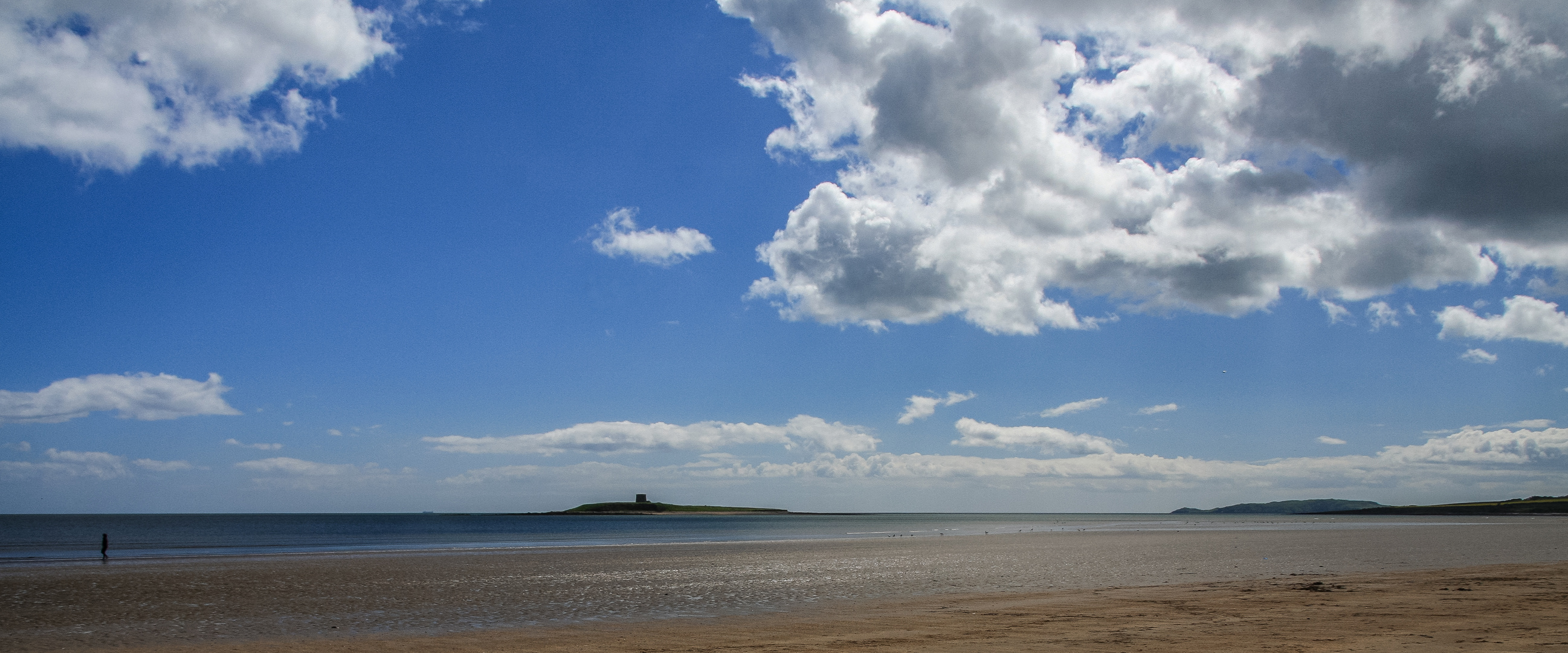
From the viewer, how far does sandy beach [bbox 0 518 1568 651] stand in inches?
575

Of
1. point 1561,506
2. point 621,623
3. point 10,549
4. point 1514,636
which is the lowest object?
point 1561,506

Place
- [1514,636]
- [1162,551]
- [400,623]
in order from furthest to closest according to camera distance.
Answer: [1162,551] < [400,623] < [1514,636]

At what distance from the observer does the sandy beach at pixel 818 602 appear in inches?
575

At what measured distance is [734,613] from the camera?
66.9 feet

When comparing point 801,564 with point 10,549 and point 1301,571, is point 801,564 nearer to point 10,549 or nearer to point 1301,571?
point 1301,571

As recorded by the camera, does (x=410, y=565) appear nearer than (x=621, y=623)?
No

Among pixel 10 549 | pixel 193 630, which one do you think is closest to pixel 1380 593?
Result: pixel 193 630

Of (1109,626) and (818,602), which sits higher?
(1109,626)

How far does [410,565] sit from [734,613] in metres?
25.5

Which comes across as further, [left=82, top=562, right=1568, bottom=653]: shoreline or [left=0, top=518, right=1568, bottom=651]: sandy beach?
[left=0, top=518, right=1568, bottom=651]: sandy beach

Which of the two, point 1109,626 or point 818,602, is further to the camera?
point 818,602

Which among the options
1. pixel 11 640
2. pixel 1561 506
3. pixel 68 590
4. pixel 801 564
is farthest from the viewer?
pixel 1561 506

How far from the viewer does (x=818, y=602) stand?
74.4ft

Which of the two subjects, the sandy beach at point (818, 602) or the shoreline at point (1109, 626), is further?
the sandy beach at point (818, 602)
